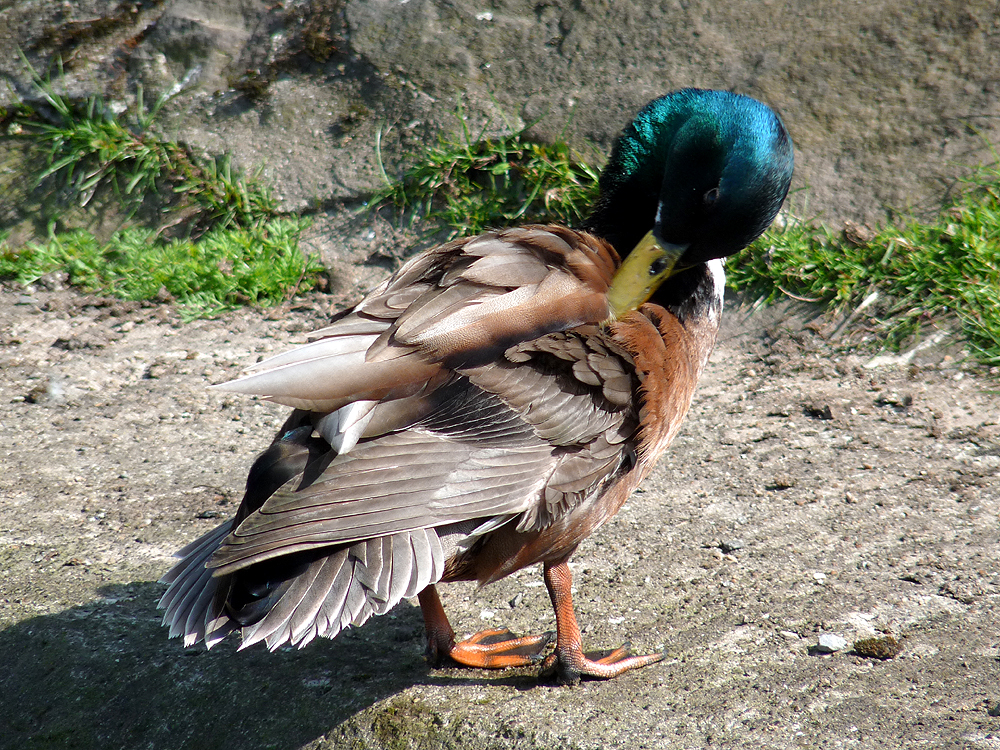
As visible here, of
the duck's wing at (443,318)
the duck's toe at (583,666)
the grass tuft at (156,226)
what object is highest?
the duck's wing at (443,318)

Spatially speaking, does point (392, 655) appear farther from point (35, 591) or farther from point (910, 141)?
point (910, 141)

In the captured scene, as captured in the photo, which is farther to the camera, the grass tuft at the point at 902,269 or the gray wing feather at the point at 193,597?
the grass tuft at the point at 902,269

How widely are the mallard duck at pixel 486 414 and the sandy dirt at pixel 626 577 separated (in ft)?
0.91

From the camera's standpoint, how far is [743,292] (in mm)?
4949

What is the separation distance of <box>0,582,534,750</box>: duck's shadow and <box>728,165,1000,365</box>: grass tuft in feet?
9.29

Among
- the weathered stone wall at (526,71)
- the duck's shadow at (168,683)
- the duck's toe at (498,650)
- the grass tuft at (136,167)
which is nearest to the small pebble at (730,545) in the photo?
the duck's toe at (498,650)

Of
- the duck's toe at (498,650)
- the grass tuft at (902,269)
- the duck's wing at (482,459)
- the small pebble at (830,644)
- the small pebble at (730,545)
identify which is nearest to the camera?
the duck's wing at (482,459)

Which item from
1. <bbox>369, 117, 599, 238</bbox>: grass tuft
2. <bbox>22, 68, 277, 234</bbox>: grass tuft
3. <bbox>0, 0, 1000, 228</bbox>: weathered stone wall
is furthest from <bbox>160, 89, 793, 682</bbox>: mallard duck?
<bbox>22, 68, 277, 234</bbox>: grass tuft

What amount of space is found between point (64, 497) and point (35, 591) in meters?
0.58

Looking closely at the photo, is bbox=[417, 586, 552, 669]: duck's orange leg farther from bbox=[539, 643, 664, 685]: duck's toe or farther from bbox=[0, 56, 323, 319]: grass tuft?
bbox=[0, 56, 323, 319]: grass tuft

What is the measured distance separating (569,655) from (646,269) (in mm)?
1207

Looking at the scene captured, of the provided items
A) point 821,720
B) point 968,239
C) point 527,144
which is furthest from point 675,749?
point 527,144

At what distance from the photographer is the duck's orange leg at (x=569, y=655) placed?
277 centimetres

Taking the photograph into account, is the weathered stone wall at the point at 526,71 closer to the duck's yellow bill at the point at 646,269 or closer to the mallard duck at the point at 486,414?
the mallard duck at the point at 486,414
